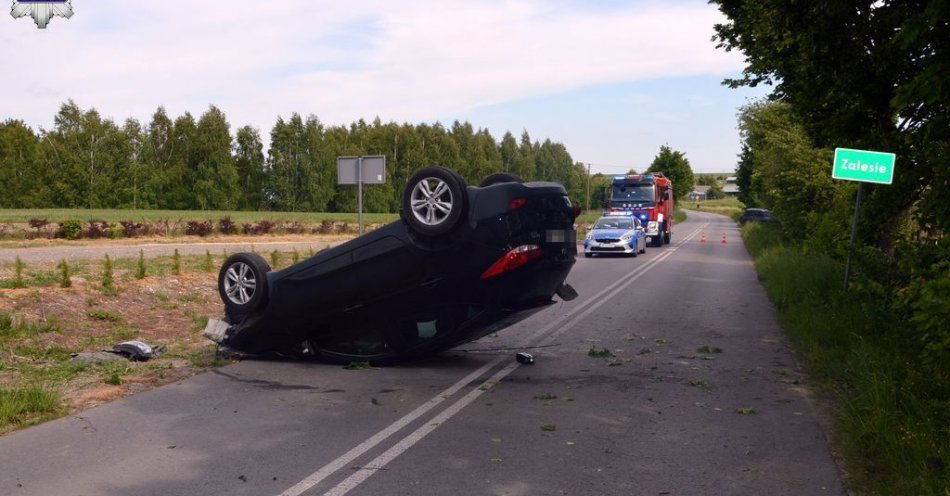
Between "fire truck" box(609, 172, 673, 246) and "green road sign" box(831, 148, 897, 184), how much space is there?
24712 mm

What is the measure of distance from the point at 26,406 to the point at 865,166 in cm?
877

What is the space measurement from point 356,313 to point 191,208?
216 ft

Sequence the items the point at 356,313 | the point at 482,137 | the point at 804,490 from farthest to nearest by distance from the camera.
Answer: the point at 482,137, the point at 356,313, the point at 804,490

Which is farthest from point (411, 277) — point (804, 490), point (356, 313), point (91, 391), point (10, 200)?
point (10, 200)

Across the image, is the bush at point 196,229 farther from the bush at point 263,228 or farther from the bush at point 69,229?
the bush at point 69,229

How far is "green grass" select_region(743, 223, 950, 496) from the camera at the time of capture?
480cm

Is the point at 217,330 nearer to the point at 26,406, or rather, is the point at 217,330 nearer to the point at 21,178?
the point at 26,406

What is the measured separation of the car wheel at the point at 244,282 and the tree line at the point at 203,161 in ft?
198

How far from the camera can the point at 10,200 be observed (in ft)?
200

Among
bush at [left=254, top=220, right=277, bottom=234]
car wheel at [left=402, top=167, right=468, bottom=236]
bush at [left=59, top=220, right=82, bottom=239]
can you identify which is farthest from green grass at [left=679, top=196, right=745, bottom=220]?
car wheel at [left=402, top=167, right=468, bottom=236]

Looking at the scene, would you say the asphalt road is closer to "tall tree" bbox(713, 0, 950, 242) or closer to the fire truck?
"tall tree" bbox(713, 0, 950, 242)

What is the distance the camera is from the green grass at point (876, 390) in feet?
15.8

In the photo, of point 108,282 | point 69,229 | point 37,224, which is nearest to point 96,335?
point 108,282

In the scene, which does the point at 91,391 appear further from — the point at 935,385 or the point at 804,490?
the point at 935,385
